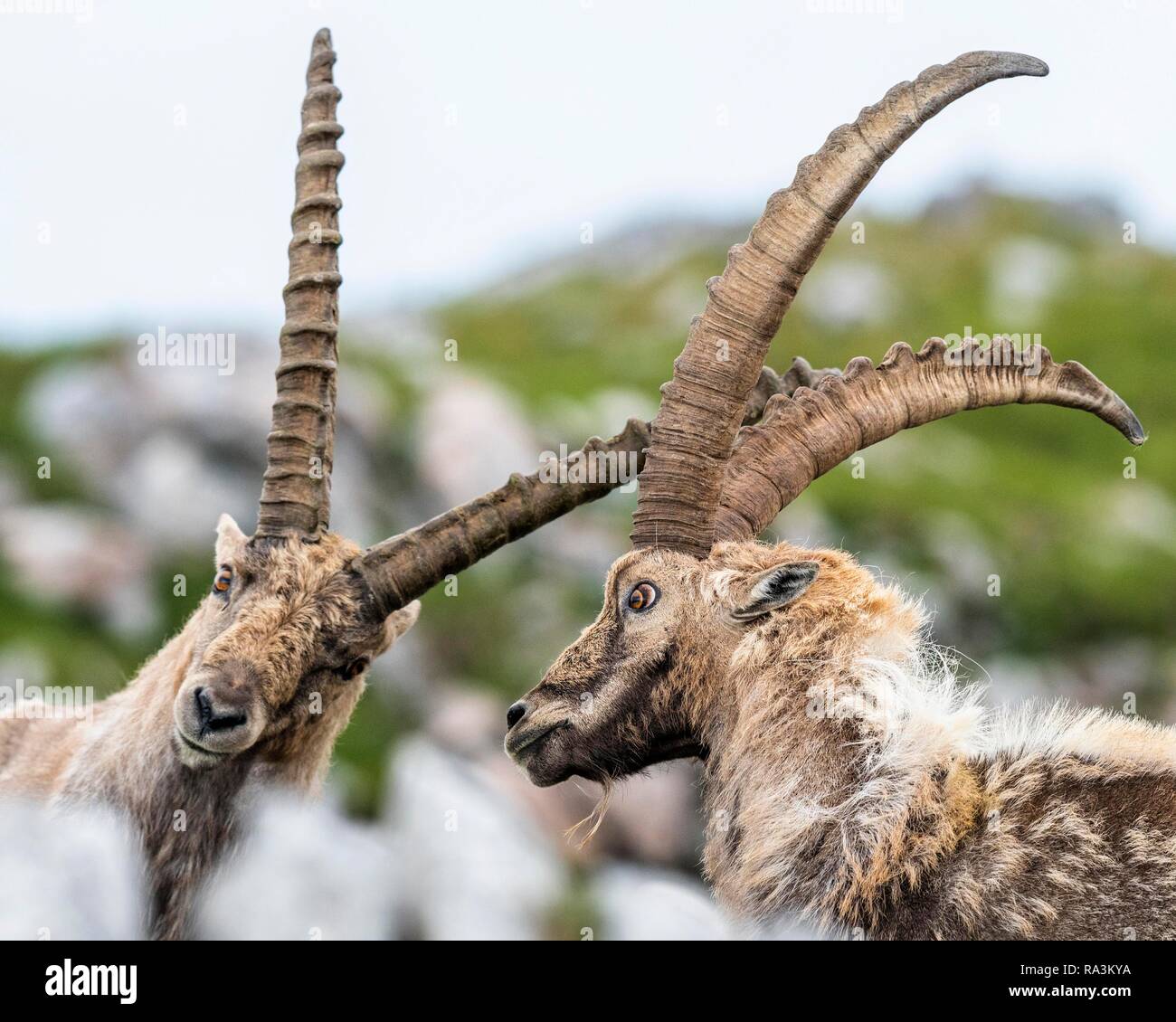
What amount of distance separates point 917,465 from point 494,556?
65.4 feet

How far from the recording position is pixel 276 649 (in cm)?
998

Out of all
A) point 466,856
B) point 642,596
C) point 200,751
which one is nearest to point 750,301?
point 642,596

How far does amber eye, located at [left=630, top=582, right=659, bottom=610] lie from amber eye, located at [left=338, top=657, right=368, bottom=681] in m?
2.68

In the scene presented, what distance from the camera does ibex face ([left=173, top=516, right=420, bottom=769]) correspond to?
9711 millimetres

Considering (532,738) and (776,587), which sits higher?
(776,587)

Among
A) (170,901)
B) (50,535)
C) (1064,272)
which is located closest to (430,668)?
(50,535)

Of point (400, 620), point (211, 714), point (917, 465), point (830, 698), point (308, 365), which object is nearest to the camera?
point (830, 698)

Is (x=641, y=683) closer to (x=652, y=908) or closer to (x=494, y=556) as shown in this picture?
(x=652, y=908)

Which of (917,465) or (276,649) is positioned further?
(917,465)

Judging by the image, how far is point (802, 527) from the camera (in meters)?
43.2

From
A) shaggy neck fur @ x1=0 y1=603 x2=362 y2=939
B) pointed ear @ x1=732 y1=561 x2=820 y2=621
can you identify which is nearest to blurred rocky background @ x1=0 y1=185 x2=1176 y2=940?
shaggy neck fur @ x1=0 y1=603 x2=362 y2=939

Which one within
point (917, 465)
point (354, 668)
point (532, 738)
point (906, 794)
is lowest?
point (906, 794)

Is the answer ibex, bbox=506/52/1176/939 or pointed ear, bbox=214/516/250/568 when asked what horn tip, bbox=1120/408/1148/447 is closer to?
ibex, bbox=506/52/1176/939
